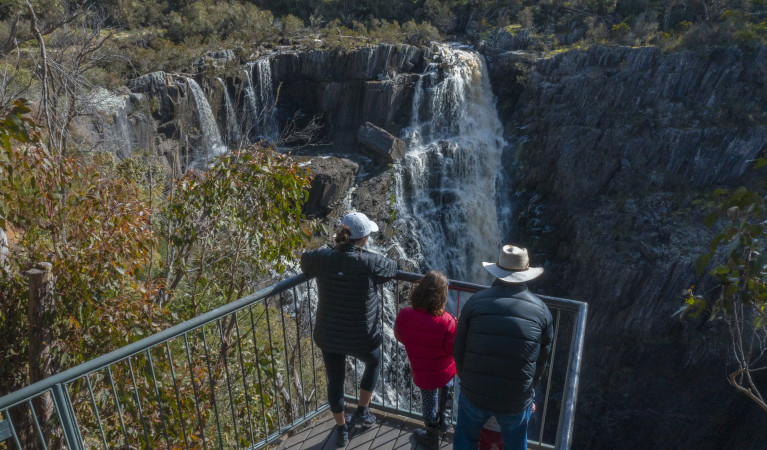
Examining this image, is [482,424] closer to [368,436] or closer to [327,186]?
[368,436]

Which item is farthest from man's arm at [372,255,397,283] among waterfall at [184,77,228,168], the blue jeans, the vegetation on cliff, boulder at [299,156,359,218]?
the vegetation on cliff

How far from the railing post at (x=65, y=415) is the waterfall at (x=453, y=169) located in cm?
1672

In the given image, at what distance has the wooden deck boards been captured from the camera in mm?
3727

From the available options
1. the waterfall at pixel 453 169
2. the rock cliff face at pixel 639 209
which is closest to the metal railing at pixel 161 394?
the waterfall at pixel 453 169

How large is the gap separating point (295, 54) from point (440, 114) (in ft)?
22.5

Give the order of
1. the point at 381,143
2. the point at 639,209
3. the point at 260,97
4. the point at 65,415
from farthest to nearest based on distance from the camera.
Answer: the point at 260,97
the point at 381,143
the point at 639,209
the point at 65,415

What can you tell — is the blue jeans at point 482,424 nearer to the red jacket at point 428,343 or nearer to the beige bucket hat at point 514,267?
the red jacket at point 428,343

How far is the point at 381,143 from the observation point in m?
20.0

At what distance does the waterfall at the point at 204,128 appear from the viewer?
18375 mm

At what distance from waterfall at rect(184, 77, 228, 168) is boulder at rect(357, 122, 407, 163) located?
218 inches

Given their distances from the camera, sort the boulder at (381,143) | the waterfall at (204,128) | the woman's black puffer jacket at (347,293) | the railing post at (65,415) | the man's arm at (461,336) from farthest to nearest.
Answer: the boulder at (381,143) → the waterfall at (204,128) → the woman's black puffer jacket at (347,293) → the man's arm at (461,336) → the railing post at (65,415)

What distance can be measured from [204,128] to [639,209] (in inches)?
644

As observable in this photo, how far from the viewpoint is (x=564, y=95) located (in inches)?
830

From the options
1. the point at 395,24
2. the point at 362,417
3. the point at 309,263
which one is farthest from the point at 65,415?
the point at 395,24
